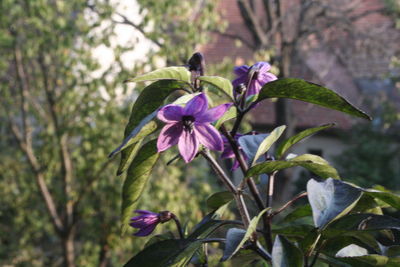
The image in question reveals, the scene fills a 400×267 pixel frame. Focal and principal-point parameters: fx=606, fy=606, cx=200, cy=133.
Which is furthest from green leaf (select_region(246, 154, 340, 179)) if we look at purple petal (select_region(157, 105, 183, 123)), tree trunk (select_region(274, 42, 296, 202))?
tree trunk (select_region(274, 42, 296, 202))

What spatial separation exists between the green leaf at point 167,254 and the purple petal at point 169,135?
5.4 inches

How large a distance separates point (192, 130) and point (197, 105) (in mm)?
54

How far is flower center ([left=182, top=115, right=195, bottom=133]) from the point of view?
0.84 m

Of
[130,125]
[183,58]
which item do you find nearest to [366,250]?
[130,125]

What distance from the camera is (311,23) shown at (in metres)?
9.69

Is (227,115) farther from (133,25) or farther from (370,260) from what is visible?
(133,25)

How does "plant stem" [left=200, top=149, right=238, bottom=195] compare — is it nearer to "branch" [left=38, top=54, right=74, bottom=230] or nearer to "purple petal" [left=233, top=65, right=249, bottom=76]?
"purple petal" [left=233, top=65, right=249, bottom=76]

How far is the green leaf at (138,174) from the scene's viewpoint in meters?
0.93

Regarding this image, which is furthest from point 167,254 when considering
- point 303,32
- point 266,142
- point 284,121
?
point 284,121

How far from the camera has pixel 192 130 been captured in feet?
2.80

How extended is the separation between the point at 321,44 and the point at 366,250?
9.54 meters

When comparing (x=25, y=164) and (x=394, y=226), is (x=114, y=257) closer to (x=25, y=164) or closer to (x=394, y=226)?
(x=25, y=164)

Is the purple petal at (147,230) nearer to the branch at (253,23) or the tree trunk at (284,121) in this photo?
the branch at (253,23)

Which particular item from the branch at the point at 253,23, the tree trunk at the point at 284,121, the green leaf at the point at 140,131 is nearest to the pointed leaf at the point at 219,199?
the green leaf at the point at 140,131
